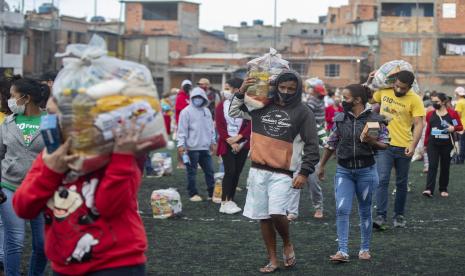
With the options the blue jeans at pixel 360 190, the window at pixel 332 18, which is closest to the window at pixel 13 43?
the window at pixel 332 18

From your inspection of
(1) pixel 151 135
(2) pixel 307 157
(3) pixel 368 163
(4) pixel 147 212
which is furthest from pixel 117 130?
(4) pixel 147 212

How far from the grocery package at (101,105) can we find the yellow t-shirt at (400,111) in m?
6.95

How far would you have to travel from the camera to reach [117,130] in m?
4.23

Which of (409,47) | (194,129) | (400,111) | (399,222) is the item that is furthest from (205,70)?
(400,111)

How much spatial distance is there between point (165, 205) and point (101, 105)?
827cm

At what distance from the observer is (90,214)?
14.5ft

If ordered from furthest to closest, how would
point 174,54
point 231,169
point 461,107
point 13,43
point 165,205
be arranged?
point 174,54 → point 13,43 → point 461,107 → point 231,169 → point 165,205

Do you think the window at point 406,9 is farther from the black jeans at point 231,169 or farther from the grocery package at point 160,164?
the black jeans at point 231,169

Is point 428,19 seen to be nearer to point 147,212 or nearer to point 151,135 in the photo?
point 147,212

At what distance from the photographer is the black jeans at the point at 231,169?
1319 cm

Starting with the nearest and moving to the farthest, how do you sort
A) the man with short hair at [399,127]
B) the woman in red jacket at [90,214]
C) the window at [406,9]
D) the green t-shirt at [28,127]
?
the woman in red jacket at [90,214]
the green t-shirt at [28,127]
the man with short hair at [399,127]
the window at [406,9]

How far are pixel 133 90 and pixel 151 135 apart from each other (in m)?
0.23

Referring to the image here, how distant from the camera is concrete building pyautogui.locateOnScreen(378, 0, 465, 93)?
6206 centimetres

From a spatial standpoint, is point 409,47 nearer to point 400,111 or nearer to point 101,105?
point 400,111
